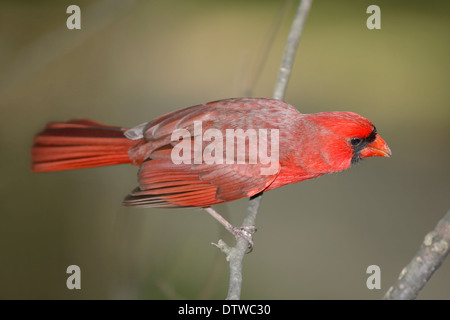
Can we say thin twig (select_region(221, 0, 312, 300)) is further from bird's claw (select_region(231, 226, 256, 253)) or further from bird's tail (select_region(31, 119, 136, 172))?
bird's tail (select_region(31, 119, 136, 172))

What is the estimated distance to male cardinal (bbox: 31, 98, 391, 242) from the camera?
2.71 m

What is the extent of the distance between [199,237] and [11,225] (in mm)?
1791

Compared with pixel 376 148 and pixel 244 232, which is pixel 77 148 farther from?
pixel 376 148

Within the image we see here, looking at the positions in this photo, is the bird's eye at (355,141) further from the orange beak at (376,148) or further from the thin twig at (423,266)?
the thin twig at (423,266)

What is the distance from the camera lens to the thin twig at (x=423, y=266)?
1727 mm

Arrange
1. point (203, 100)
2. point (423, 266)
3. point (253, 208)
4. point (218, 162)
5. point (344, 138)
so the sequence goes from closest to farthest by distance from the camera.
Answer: point (423, 266)
point (344, 138)
point (218, 162)
point (253, 208)
point (203, 100)

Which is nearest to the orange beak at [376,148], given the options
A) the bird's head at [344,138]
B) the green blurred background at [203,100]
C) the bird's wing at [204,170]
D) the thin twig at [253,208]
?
the bird's head at [344,138]

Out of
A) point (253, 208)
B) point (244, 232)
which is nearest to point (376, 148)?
point (253, 208)

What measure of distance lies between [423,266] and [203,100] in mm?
5149

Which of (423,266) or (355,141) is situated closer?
(423,266)

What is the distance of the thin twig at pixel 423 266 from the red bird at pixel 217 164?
973 millimetres

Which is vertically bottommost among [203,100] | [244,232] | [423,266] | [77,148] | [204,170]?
[244,232]

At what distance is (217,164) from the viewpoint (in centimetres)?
279
